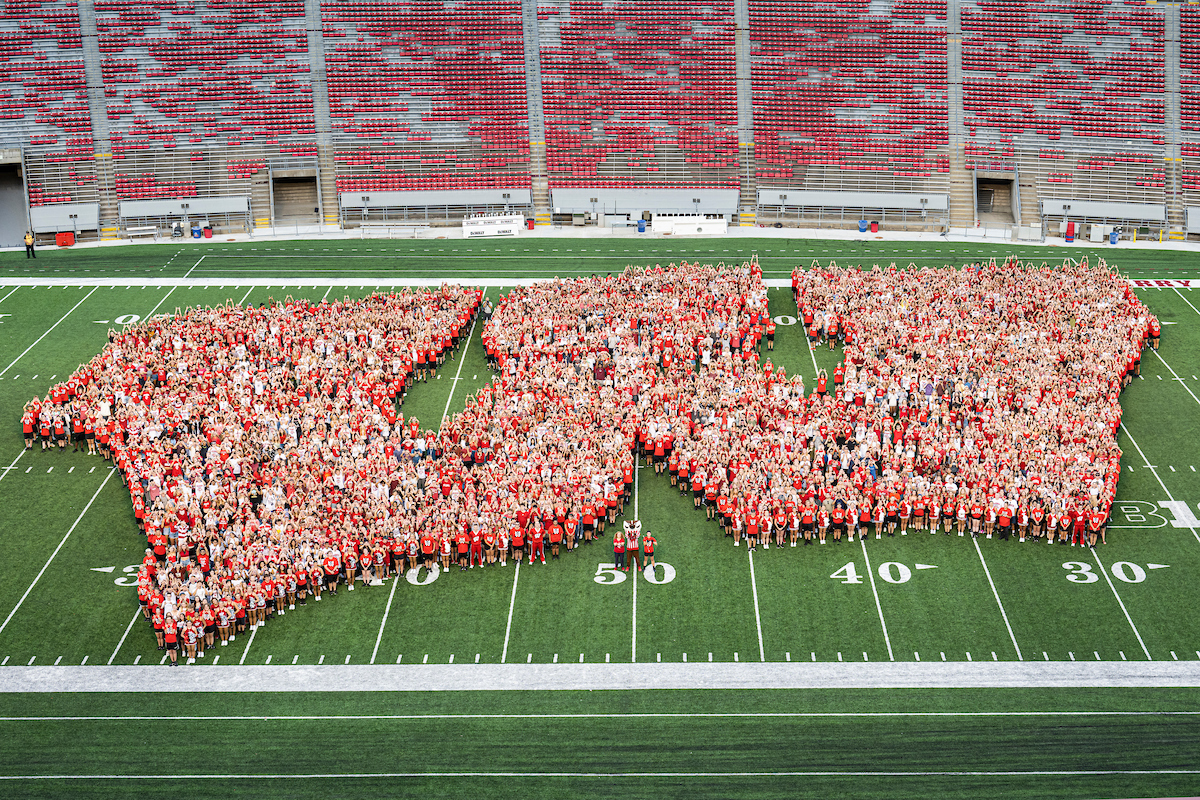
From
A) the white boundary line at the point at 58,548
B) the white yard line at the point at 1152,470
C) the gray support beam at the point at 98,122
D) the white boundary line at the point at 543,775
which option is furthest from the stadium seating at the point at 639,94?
the white boundary line at the point at 543,775

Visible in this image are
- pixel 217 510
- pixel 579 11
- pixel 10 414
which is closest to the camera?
pixel 217 510

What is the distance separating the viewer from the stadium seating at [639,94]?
173ft

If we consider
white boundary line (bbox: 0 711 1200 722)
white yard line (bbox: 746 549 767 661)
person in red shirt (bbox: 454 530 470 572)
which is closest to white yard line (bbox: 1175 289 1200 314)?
white yard line (bbox: 746 549 767 661)

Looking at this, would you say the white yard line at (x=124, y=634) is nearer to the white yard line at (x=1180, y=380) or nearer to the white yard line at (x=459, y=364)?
the white yard line at (x=459, y=364)

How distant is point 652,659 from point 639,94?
34.8m

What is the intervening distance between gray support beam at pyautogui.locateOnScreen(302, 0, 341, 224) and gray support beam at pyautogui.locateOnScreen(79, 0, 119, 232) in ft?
20.3

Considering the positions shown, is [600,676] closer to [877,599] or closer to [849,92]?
[877,599]

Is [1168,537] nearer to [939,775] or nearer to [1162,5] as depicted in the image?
[939,775]

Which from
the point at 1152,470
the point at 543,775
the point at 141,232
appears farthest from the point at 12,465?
the point at 1152,470

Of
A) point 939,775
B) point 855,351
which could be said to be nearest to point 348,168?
point 855,351

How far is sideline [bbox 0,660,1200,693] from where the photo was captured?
2308 cm

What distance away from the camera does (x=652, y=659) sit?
23.9 m

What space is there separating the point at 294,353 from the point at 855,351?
14.6m

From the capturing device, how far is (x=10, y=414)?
33812mm
